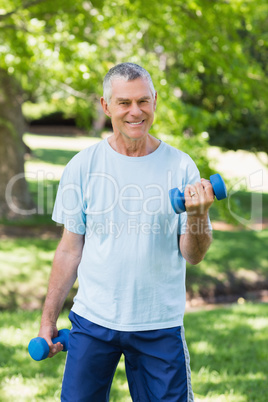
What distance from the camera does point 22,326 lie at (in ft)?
17.0

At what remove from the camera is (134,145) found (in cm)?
227

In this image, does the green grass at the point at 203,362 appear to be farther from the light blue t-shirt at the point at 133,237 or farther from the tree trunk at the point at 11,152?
the tree trunk at the point at 11,152

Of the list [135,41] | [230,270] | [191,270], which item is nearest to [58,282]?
[191,270]

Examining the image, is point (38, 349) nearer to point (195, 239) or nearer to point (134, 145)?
point (195, 239)

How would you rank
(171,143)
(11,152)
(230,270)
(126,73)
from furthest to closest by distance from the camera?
(11,152) < (230,270) < (171,143) < (126,73)

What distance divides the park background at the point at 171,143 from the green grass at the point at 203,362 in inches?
0.4

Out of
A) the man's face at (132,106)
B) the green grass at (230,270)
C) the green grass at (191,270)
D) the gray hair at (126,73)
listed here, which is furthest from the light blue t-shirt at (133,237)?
the green grass at (230,270)

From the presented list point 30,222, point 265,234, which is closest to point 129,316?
point 30,222

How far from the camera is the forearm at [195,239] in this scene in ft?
6.70

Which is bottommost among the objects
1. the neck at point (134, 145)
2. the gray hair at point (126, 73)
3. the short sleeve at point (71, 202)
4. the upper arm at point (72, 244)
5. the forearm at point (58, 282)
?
the forearm at point (58, 282)

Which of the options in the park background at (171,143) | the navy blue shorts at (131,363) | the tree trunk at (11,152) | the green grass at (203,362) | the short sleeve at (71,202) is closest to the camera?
the navy blue shorts at (131,363)

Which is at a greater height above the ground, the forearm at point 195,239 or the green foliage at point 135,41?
the green foliage at point 135,41

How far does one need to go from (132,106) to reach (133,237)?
1.80ft

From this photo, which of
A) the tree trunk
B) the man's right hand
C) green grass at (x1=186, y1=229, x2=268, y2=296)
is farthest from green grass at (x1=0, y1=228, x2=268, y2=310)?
the man's right hand
